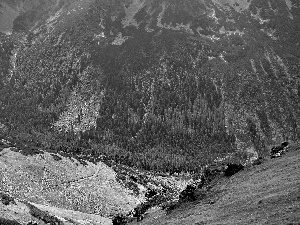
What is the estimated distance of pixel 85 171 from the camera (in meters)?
154

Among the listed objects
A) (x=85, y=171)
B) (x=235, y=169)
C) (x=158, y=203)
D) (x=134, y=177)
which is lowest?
(x=134, y=177)

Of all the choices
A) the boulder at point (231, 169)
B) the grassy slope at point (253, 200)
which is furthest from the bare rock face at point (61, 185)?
the grassy slope at point (253, 200)

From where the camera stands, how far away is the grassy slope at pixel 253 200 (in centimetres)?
3541

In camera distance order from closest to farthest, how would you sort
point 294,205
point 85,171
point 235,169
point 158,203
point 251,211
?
1. point 294,205
2. point 251,211
3. point 235,169
4. point 158,203
5. point 85,171

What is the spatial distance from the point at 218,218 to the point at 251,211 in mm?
3669

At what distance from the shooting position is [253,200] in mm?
41094

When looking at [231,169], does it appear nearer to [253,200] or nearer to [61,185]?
[253,200]

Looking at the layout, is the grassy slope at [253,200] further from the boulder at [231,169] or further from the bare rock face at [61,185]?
the bare rock face at [61,185]

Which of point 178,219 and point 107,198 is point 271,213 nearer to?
point 178,219

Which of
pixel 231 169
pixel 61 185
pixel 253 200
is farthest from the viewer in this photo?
pixel 61 185

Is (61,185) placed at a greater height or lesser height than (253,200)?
lesser

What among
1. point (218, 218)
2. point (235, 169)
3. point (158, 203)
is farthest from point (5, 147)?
point (218, 218)

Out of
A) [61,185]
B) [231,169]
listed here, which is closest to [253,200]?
[231,169]

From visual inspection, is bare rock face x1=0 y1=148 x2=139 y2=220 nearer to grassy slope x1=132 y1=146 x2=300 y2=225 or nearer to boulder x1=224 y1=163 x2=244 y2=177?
boulder x1=224 y1=163 x2=244 y2=177
